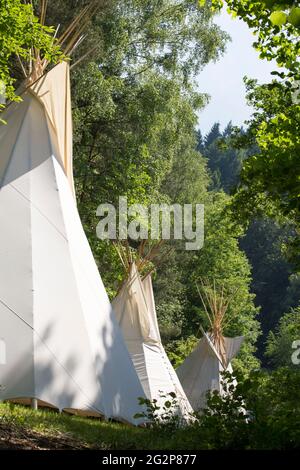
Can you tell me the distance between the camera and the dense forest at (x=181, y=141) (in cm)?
832

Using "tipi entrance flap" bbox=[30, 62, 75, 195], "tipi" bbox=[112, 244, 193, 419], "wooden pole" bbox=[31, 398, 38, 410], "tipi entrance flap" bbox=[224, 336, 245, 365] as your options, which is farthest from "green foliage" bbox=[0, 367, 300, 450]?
"tipi entrance flap" bbox=[224, 336, 245, 365]

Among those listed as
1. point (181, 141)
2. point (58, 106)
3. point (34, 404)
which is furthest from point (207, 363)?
point (34, 404)

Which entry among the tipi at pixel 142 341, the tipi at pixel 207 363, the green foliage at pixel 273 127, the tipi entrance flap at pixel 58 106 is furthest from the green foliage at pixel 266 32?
the tipi at pixel 207 363

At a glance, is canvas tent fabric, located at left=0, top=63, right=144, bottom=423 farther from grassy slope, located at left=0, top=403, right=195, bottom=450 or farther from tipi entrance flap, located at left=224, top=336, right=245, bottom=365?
tipi entrance flap, located at left=224, top=336, right=245, bottom=365

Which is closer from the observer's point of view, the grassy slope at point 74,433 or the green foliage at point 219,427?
the green foliage at point 219,427

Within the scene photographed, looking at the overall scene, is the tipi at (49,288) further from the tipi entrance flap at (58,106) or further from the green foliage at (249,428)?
the green foliage at (249,428)

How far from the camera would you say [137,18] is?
21.9 m

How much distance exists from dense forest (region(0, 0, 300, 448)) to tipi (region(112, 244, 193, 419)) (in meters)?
2.39

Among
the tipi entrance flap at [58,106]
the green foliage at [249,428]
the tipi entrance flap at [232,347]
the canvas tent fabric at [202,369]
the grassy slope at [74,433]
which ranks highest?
the tipi entrance flap at [58,106]

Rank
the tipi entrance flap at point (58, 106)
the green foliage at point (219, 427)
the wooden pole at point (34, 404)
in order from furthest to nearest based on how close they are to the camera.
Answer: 1. the tipi entrance flap at point (58, 106)
2. the wooden pole at point (34, 404)
3. the green foliage at point (219, 427)

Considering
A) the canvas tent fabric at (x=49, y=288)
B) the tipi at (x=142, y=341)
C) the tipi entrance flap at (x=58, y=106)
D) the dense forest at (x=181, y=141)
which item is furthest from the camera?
the tipi at (x=142, y=341)

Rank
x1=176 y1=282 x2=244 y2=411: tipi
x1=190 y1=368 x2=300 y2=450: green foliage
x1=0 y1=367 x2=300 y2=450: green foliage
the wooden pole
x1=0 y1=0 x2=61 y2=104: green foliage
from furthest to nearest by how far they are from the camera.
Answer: x1=176 y1=282 x2=244 y2=411: tipi → x1=0 y1=0 x2=61 y2=104: green foliage → the wooden pole → x1=0 y1=367 x2=300 y2=450: green foliage → x1=190 y1=368 x2=300 y2=450: green foliage

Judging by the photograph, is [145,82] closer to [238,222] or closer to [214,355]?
[214,355]

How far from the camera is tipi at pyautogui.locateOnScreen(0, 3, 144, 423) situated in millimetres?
9250
